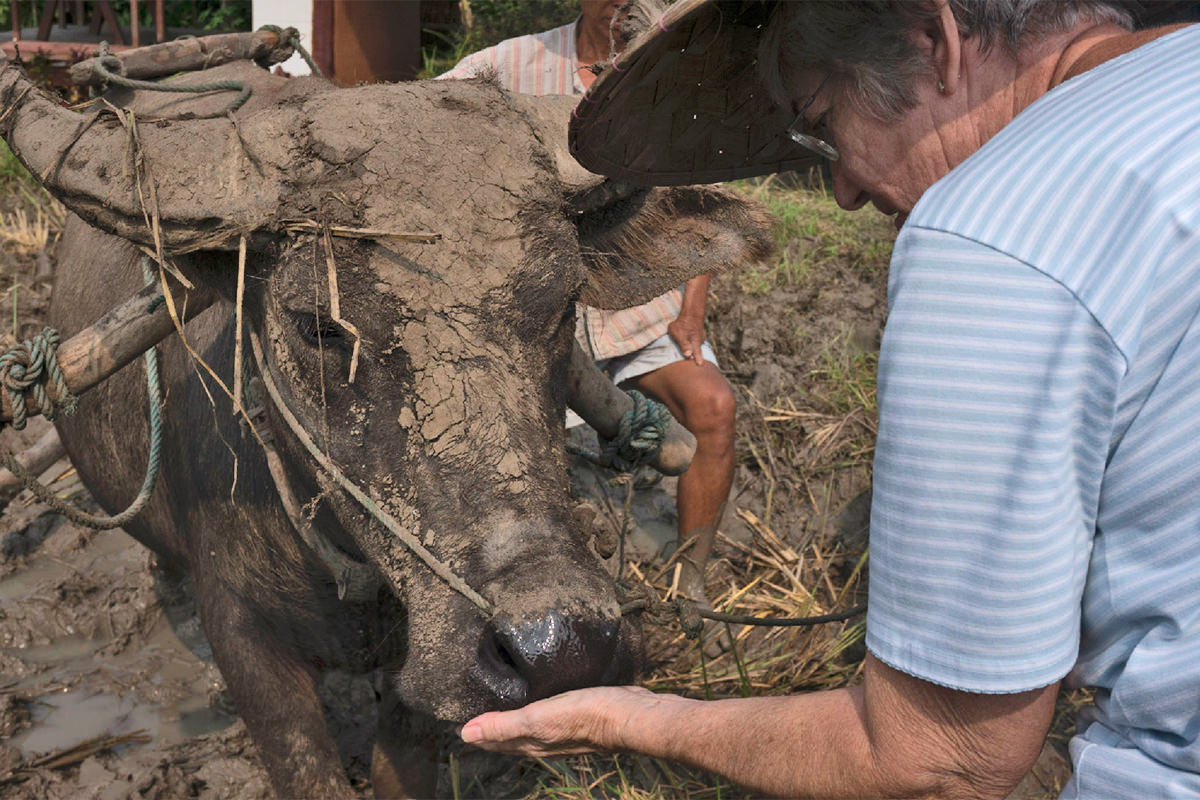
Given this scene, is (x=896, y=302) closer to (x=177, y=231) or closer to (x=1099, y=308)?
(x=1099, y=308)

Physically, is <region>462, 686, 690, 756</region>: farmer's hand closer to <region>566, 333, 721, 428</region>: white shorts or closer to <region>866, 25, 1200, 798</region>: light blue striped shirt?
<region>866, 25, 1200, 798</region>: light blue striped shirt

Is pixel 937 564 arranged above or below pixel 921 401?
below

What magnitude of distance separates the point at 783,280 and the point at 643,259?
3.18 m

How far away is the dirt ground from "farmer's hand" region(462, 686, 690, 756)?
4.40ft

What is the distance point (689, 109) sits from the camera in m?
2.12

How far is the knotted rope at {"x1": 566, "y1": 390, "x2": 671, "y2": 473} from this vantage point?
3.25m

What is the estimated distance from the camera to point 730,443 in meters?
4.32

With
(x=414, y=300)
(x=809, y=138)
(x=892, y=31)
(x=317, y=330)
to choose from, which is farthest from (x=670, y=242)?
(x=892, y=31)

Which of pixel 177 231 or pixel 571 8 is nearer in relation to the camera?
pixel 177 231

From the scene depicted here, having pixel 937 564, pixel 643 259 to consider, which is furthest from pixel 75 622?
pixel 937 564

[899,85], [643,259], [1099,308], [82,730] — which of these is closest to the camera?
[1099,308]

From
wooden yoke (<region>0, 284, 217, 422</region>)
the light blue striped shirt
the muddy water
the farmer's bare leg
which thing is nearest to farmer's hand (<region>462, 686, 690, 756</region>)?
the light blue striped shirt

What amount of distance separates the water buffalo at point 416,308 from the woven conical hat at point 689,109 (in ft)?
0.83

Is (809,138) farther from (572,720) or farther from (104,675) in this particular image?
(104,675)
